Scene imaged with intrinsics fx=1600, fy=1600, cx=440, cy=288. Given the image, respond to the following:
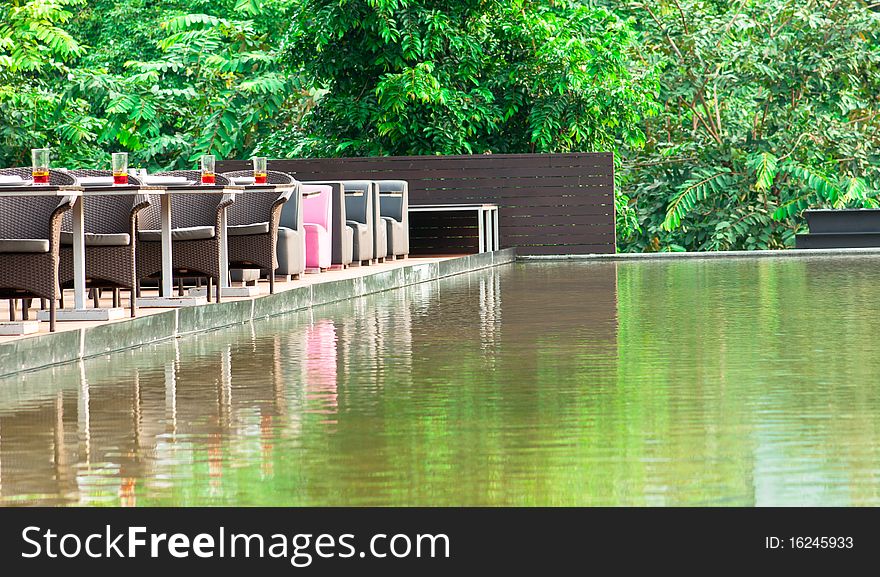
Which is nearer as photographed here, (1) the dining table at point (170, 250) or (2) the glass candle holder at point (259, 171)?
(1) the dining table at point (170, 250)

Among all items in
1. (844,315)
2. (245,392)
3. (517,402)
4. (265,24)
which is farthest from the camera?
(265,24)

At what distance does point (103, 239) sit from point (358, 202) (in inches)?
256

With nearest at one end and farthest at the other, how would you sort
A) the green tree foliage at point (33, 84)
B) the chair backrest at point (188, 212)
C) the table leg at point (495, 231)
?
the chair backrest at point (188, 212), the table leg at point (495, 231), the green tree foliage at point (33, 84)

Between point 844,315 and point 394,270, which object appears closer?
point 844,315

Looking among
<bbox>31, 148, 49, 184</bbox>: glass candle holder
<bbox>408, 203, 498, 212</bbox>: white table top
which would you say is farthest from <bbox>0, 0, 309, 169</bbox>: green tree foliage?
<bbox>31, 148, 49, 184</bbox>: glass candle holder

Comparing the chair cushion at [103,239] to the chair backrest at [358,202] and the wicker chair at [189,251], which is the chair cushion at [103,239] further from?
the chair backrest at [358,202]

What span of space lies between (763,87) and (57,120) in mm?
10286

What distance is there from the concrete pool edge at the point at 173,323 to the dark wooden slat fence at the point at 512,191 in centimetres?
507

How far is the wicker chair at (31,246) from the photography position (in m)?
7.56

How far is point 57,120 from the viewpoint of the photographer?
22984 mm

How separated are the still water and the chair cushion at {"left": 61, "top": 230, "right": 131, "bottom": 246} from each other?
71 centimetres

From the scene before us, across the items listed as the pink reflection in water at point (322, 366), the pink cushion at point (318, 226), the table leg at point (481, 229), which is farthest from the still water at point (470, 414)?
the table leg at point (481, 229)

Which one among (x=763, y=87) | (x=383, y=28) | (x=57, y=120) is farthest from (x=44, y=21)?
(x=763, y=87)
